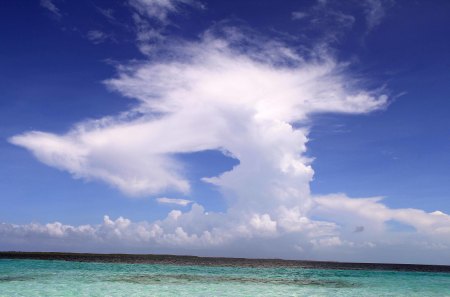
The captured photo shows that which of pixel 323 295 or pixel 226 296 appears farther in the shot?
pixel 323 295

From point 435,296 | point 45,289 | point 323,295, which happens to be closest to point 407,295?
point 435,296

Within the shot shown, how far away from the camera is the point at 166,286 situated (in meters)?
31.8

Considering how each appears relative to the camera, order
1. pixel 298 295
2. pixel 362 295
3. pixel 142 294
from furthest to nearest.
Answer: pixel 362 295, pixel 298 295, pixel 142 294

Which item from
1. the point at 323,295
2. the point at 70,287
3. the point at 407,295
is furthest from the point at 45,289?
the point at 407,295

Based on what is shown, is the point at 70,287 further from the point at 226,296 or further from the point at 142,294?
the point at 226,296

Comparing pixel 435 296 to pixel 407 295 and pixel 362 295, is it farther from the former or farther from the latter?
pixel 362 295

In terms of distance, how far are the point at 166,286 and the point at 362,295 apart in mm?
14687

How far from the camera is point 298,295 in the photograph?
28672mm

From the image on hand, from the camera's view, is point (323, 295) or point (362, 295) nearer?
point (323, 295)

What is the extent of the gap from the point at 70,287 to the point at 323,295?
17.7m

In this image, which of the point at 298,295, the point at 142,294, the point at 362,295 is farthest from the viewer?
the point at 362,295

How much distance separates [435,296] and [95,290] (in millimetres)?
25632

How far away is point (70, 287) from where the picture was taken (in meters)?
29.5

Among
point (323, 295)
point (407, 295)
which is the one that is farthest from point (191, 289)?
point (407, 295)
